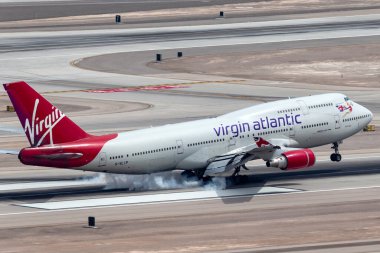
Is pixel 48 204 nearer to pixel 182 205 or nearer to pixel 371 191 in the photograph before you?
pixel 182 205

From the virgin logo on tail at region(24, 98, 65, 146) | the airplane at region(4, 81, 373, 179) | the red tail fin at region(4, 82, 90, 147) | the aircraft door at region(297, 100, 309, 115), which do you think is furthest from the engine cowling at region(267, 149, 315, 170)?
the virgin logo on tail at region(24, 98, 65, 146)

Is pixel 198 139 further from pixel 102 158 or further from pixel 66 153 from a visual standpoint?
pixel 66 153

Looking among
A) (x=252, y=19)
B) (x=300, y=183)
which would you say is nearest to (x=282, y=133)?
(x=300, y=183)

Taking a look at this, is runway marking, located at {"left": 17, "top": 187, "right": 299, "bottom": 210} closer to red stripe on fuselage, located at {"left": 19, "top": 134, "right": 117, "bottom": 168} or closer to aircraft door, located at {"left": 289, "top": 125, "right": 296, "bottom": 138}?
red stripe on fuselage, located at {"left": 19, "top": 134, "right": 117, "bottom": 168}

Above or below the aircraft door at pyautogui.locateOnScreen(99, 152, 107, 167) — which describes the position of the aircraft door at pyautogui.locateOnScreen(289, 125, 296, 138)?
below

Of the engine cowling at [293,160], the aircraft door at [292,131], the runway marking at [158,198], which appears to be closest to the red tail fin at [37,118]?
the runway marking at [158,198]
